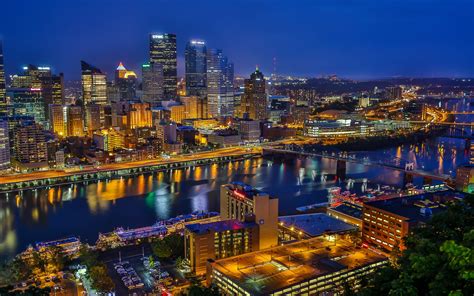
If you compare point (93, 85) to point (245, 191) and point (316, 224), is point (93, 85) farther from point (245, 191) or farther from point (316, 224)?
point (316, 224)

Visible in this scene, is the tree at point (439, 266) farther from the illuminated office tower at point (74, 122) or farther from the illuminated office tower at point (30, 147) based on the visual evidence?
the illuminated office tower at point (74, 122)

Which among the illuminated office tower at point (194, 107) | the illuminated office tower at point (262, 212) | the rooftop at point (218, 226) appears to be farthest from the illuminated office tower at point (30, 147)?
the illuminated office tower at point (194, 107)

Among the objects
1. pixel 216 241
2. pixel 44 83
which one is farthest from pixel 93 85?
pixel 216 241

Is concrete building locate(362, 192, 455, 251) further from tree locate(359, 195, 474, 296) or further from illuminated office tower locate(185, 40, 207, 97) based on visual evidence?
illuminated office tower locate(185, 40, 207, 97)

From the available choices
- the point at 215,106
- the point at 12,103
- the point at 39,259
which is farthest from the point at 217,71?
the point at 39,259

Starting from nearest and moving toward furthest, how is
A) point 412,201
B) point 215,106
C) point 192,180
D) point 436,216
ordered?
point 436,216 → point 412,201 → point 192,180 → point 215,106

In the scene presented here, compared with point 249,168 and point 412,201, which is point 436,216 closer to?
point 412,201
